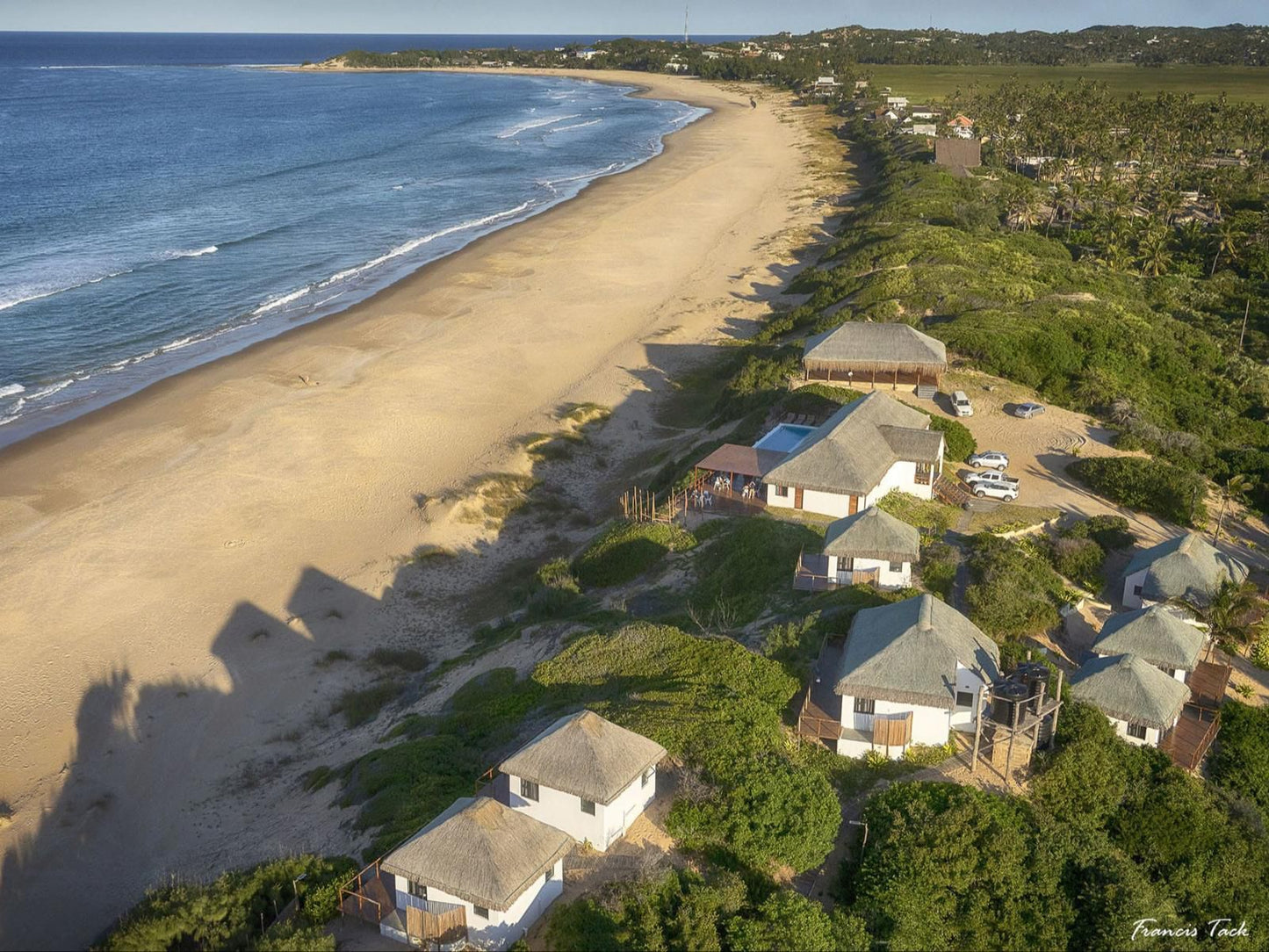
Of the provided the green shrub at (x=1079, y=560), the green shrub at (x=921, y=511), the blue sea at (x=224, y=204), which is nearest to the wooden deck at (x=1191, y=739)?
the green shrub at (x=1079, y=560)

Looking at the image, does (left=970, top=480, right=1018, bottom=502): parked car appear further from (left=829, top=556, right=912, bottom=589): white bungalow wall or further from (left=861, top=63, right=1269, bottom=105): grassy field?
(left=861, top=63, right=1269, bottom=105): grassy field

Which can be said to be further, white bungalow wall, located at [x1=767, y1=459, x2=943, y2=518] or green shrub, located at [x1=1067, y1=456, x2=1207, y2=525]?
green shrub, located at [x1=1067, y1=456, x2=1207, y2=525]

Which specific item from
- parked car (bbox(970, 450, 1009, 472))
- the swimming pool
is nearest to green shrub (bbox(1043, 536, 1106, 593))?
parked car (bbox(970, 450, 1009, 472))

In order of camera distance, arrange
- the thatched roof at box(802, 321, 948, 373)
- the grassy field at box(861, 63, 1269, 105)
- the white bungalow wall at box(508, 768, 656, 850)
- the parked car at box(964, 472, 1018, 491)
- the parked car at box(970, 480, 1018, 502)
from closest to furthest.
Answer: the white bungalow wall at box(508, 768, 656, 850) → the parked car at box(970, 480, 1018, 502) → the parked car at box(964, 472, 1018, 491) → the thatched roof at box(802, 321, 948, 373) → the grassy field at box(861, 63, 1269, 105)

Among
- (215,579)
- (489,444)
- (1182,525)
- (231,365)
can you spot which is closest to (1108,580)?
(1182,525)

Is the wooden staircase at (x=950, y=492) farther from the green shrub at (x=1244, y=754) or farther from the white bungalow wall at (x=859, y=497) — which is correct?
the green shrub at (x=1244, y=754)

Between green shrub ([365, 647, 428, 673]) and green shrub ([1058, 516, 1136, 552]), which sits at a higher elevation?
green shrub ([1058, 516, 1136, 552])
